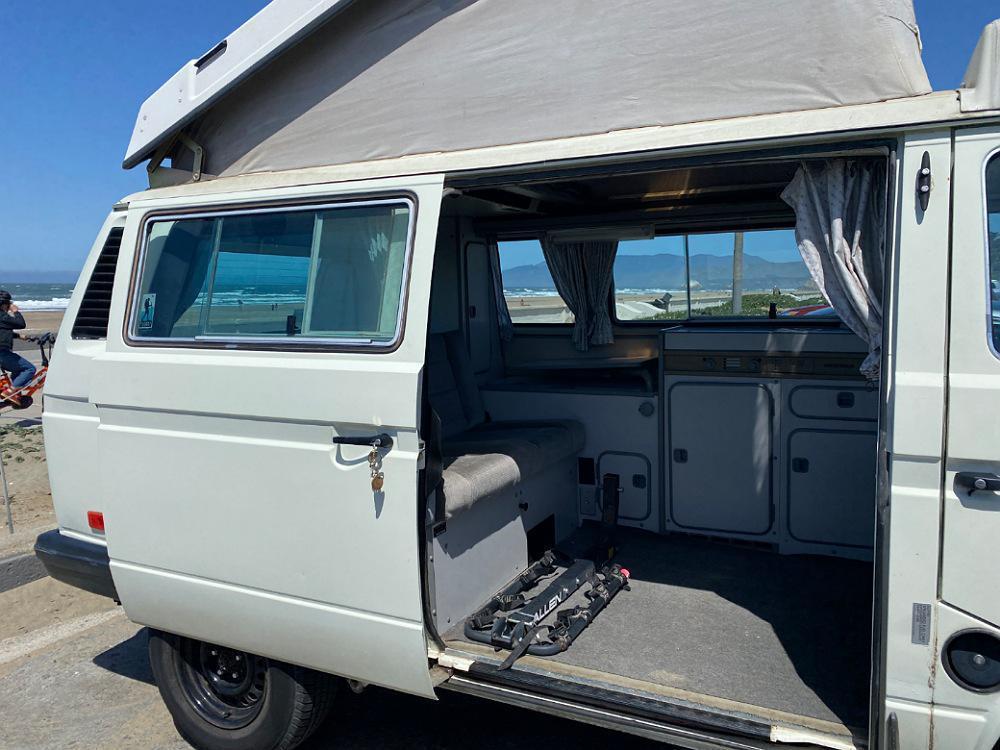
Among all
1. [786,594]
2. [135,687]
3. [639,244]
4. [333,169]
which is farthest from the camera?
[639,244]

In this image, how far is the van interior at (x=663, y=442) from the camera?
A: 325 cm

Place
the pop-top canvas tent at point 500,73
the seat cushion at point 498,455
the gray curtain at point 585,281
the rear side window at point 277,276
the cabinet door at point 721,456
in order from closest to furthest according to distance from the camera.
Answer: the pop-top canvas tent at point 500,73, the rear side window at point 277,276, the seat cushion at point 498,455, the cabinet door at point 721,456, the gray curtain at point 585,281

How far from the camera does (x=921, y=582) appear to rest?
2.38 metres

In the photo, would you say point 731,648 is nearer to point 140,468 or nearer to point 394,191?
point 394,191

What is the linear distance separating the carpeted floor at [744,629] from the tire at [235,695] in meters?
1.18

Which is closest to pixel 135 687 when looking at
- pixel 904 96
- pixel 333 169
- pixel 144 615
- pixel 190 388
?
pixel 144 615

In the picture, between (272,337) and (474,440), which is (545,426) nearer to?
(474,440)

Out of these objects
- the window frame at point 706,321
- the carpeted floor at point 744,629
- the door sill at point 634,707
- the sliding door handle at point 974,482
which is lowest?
the carpeted floor at point 744,629

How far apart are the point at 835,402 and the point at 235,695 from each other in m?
3.41

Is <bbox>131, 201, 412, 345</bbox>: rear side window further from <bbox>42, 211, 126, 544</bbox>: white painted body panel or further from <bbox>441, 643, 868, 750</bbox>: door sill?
<bbox>441, 643, 868, 750</bbox>: door sill

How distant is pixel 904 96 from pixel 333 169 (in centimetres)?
208

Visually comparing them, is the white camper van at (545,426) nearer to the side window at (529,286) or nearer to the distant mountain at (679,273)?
the distant mountain at (679,273)

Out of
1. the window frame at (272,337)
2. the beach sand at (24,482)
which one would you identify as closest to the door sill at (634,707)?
the window frame at (272,337)

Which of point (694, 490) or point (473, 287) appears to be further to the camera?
point (473, 287)
